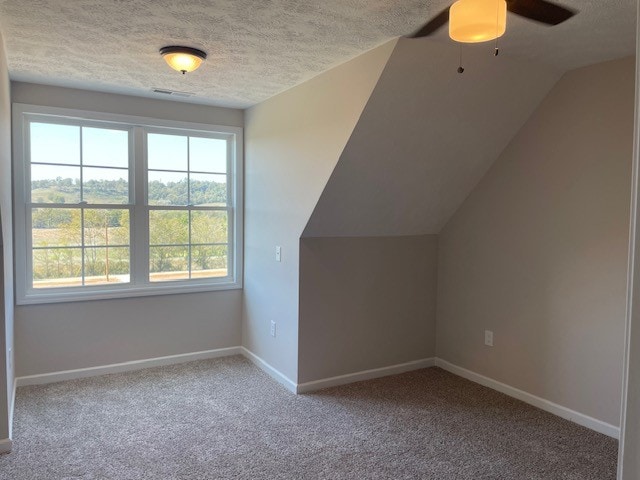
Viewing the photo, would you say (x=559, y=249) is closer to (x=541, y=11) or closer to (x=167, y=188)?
(x=541, y=11)

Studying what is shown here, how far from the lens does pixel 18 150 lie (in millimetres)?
3500

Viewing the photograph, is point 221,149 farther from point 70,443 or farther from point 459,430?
point 459,430

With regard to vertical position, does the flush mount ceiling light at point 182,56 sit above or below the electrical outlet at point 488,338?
above

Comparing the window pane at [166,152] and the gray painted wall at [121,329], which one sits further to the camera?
the window pane at [166,152]

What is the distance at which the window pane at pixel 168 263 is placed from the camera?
162 inches

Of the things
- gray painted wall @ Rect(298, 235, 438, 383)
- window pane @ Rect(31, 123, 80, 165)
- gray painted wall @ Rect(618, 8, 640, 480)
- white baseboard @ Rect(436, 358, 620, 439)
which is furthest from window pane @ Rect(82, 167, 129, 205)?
gray painted wall @ Rect(618, 8, 640, 480)

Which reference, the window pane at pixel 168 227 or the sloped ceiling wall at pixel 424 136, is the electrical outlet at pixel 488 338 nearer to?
the sloped ceiling wall at pixel 424 136

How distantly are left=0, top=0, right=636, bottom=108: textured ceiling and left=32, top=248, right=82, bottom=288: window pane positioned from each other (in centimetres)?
134

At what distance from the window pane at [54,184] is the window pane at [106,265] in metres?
0.46

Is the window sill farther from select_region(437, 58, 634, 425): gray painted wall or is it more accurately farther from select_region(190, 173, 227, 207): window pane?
select_region(437, 58, 634, 425): gray painted wall

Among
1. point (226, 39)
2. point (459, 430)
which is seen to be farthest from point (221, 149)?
point (459, 430)

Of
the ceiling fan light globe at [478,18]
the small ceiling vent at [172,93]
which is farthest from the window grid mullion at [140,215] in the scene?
the ceiling fan light globe at [478,18]

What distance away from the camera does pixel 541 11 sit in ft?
7.04

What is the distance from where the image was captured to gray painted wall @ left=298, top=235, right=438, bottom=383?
11.7 feet
